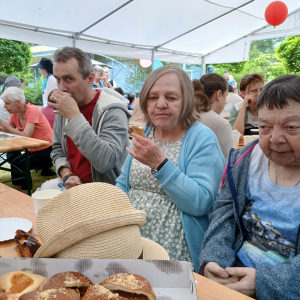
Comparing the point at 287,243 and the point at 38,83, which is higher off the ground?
the point at 38,83

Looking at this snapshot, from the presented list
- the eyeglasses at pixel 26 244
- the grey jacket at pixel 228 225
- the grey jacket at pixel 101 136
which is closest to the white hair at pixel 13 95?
the grey jacket at pixel 101 136

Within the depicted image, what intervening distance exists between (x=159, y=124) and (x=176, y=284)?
1.03 meters

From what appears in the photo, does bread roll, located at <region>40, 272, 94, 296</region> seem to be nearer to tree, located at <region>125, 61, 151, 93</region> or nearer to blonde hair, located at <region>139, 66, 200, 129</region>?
blonde hair, located at <region>139, 66, 200, 129</region>

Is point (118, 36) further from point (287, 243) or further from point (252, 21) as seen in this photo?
point (287, 243)

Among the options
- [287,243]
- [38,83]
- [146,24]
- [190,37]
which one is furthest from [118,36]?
[287,243]

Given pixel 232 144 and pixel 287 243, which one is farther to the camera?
pixel 232 144

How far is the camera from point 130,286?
1.87 feet

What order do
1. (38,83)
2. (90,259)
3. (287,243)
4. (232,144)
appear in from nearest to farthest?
(90,259) < (287,243) < (232,144) < (38,83)

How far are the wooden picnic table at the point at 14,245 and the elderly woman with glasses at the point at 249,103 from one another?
2889 millimetres

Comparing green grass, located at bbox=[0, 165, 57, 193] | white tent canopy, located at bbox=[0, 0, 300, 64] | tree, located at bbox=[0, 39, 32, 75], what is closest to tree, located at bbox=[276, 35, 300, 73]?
white tent canopy, located at bbox=[0, 0, 300, 64]

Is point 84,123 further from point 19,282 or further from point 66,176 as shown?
point 19,282

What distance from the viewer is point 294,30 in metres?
8.73

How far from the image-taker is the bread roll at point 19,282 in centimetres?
58

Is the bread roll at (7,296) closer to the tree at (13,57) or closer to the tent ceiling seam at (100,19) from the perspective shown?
the tent ceiling seam at (100,19)
